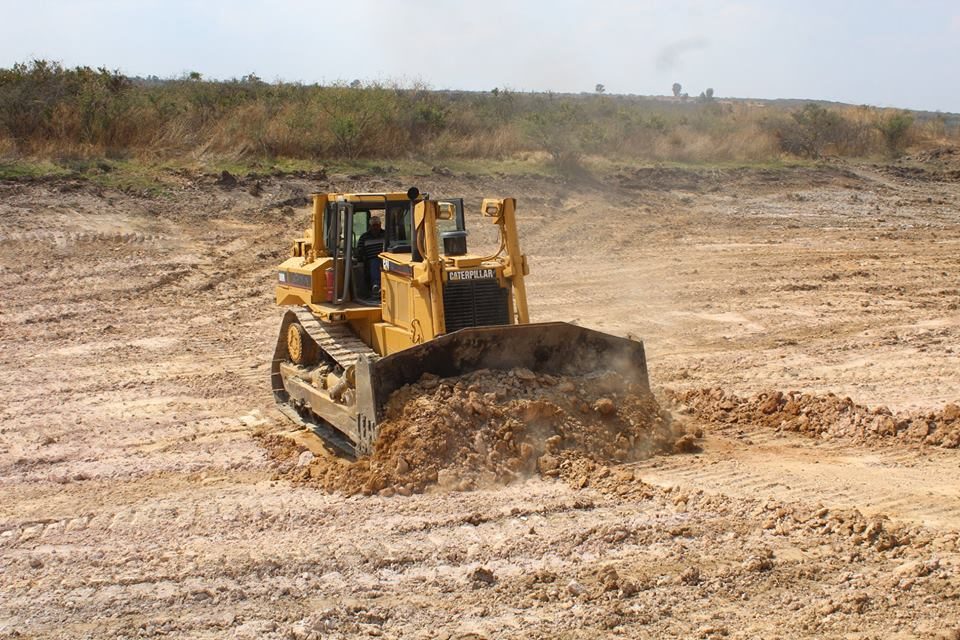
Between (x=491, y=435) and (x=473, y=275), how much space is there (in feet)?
4.88

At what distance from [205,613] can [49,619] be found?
829 mm

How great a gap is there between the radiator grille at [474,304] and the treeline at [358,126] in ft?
47.3

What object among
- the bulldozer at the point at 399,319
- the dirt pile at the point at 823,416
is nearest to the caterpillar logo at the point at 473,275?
the bulldozer at the point at 399,319

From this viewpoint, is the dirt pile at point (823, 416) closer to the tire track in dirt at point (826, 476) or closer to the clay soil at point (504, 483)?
the clay soil at point (504, 483)

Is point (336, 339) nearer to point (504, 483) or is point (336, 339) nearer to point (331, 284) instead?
point (331, 284)

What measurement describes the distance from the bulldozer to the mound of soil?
0.69 feet

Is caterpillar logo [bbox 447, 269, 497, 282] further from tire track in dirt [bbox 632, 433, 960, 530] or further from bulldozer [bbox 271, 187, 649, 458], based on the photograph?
tire track in dirt [bbox 632, 433, 960, 530]

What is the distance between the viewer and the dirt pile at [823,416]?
816 cm

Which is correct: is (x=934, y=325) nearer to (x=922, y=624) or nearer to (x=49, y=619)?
(x=922, y=624)

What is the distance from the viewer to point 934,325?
501 inches

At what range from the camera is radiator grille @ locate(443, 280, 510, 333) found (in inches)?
320

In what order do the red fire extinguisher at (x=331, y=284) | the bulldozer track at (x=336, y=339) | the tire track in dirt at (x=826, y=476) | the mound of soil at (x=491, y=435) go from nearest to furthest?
the tire track in dirt at (x=826, y=476) < the mound of soil at (x=491, y=435) < the bulldozer track at (x=336, y=339) < the red fire extinguisher at (x=331, y=284)

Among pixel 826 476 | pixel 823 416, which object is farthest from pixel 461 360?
pixel 823 416

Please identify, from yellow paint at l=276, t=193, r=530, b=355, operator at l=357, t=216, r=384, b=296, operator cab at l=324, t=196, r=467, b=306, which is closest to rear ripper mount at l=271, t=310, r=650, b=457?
yellow paint at l=276, t=193, r=530, b=355
